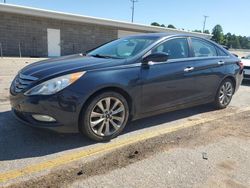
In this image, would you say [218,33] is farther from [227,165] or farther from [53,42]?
[227,165]

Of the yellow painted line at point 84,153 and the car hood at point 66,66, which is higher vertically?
the car hood at point 66,66

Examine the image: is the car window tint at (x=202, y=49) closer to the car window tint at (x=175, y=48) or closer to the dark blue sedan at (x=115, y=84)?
the dark blue sedan at (x=115, y=84)

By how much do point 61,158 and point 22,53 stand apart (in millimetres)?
18381

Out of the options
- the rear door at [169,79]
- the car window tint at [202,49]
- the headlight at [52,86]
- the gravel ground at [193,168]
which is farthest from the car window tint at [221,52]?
the headlight at [52,86]

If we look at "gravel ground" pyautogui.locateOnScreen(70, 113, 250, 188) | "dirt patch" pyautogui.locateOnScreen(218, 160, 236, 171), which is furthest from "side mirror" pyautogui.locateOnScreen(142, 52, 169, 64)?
"dirt patch" pyautogui.locateOnScreen(218, 160, 236, 171)

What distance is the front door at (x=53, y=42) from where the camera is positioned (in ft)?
70.7

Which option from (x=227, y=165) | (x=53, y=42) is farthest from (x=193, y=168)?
(x=53, y=42)

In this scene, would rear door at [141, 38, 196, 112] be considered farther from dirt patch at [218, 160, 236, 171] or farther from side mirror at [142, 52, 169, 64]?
dirt patch at [218, 160, 236, 171]

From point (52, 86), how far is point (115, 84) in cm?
87

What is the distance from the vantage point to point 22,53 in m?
20.3

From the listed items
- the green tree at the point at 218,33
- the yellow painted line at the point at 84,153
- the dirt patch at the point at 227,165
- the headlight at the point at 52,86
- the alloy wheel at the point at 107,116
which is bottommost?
the dirt patch at the point at 227,165

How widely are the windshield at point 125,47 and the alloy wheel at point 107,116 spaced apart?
2.66 feet

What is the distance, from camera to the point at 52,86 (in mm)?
3609

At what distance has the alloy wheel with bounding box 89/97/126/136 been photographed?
3934 millimetres
